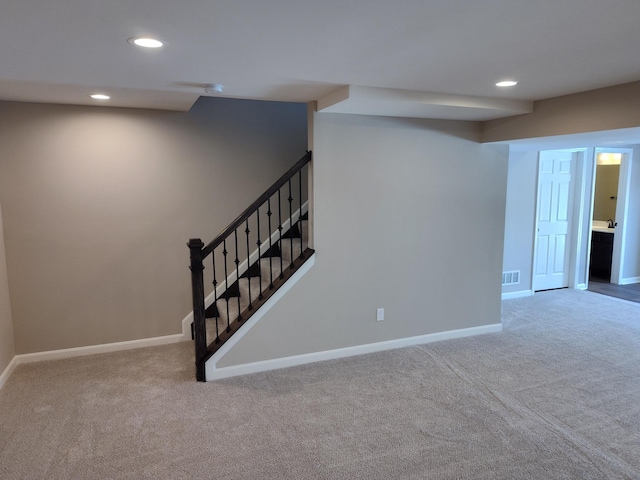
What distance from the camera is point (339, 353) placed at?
12.4 feet

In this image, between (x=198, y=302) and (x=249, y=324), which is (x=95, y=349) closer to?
(x=198, y=302)

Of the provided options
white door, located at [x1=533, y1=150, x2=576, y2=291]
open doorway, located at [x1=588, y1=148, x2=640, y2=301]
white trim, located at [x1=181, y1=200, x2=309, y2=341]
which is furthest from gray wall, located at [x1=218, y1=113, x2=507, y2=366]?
open doorway, located at [x1=588, y1=148, x2=640, y2=301]

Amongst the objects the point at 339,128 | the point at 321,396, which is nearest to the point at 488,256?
the point at 339,128

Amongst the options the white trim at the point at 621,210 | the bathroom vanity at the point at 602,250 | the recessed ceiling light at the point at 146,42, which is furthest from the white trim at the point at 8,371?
the bathroom vanity at the point at 602,250

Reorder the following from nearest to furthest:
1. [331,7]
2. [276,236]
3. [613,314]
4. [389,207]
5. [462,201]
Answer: [331,7]
[389,207]
[462,201]
[276,236]
[613,314]

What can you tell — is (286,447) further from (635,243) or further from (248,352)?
(635,243)

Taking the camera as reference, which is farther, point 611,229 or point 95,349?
point 611,229

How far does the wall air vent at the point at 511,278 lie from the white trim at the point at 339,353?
4.35 feet

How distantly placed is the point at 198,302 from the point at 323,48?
2069mm

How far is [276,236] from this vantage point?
174 inches

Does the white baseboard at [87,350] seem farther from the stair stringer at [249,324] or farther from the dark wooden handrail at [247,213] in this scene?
the dark wooden handrail at [247,213]

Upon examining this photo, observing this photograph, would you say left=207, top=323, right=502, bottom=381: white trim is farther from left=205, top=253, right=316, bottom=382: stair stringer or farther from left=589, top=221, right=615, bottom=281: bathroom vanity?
left=589, top=221, right=615, bottom=281: bathroom vanity

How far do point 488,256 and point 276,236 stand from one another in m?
2.19

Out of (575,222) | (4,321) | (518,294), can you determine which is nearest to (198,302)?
(4,321)
